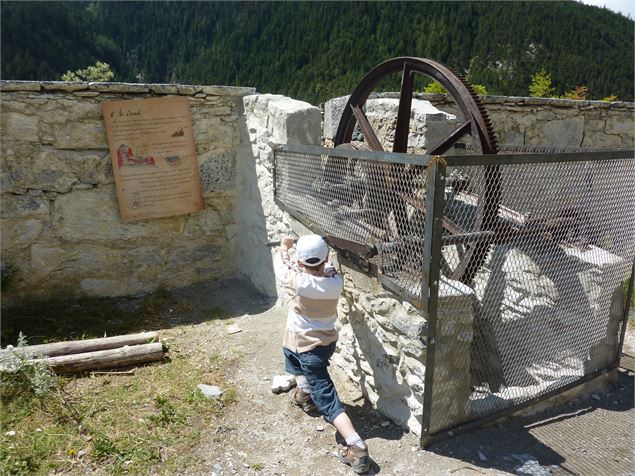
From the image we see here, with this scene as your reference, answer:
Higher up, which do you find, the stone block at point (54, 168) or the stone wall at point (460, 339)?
the stone block at point (54, 168)

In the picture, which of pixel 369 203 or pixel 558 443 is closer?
pixel 558 443

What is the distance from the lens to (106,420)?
308 centimetres

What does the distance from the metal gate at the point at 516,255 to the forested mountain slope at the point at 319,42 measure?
67.5 ft

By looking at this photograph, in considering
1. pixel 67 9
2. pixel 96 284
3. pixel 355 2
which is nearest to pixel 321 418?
pixel 96 284

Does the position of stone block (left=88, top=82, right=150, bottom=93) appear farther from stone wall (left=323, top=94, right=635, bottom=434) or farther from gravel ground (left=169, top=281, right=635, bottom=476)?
gravel ground (left=169, top=281, right=635, bottom=476)

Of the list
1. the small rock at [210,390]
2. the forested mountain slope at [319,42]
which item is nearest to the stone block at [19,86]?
the small rock at [210,390]

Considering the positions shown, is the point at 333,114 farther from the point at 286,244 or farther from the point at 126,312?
the point at 126,312

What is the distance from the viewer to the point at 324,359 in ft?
9.70

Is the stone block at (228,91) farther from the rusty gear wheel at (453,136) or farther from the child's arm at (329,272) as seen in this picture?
the child's arm at (329,272)

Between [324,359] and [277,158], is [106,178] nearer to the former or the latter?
[277,158]

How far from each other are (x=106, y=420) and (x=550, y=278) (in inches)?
117

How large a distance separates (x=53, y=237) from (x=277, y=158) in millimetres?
2435

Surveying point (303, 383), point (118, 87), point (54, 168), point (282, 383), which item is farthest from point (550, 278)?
point (54, 168)

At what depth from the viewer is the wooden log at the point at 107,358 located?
358 centimetres
